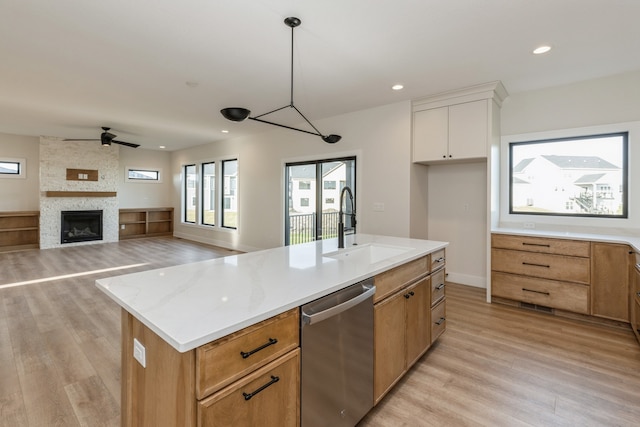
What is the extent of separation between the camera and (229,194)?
768 cm

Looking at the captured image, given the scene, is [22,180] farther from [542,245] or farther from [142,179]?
[542,245]

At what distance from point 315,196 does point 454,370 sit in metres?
3.82

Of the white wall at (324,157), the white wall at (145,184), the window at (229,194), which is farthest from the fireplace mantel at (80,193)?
the window at (229,194)

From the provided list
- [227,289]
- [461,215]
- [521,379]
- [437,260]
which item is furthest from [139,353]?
[461,215]

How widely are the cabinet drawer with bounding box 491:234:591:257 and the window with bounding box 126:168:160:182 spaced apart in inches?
368

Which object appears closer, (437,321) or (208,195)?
(437,321)

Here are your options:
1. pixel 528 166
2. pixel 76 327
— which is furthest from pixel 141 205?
pixel 528 166

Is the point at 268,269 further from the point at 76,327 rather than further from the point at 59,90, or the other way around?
the point at 59,90

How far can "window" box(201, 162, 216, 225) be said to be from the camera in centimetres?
815

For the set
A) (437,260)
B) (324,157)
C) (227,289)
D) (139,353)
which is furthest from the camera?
(324,157)

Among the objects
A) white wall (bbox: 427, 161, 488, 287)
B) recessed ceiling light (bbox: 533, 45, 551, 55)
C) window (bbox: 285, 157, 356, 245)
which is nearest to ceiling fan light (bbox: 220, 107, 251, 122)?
window (bbox: 285, 157, 356, 245)

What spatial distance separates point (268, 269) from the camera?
1823 mm

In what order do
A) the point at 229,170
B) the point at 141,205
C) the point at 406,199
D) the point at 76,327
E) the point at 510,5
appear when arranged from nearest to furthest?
1. the point at 510,5
2. the point at 76,327
3. the point at 406,199
4. the point at 229,170
5. the point at 141,205

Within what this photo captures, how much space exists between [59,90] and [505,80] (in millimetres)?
5686
